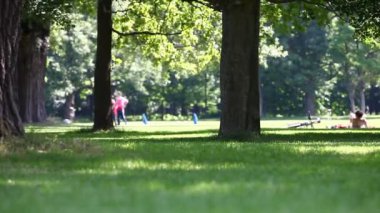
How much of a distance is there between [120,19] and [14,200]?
938 inches

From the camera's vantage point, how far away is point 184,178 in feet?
29.2

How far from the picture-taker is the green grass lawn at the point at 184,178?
679cm

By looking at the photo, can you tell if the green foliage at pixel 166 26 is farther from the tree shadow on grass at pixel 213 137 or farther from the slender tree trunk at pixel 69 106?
the slender tree trunk at pixel 69 106

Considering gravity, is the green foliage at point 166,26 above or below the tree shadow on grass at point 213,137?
above

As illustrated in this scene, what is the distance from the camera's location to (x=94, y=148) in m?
13.3

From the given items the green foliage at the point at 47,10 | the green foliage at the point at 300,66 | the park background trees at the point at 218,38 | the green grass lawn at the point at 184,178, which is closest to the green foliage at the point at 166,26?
the park background trees at the point at 218,38

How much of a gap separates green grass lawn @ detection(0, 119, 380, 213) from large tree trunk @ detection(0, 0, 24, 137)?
51cm

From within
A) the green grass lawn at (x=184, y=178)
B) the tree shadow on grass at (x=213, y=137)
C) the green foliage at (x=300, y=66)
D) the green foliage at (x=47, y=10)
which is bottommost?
the green grass lawn at (x=184, y=178)

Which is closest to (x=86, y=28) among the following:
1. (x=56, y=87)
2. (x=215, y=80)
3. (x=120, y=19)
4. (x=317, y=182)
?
(x=56, y=87)

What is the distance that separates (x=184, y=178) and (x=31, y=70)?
2648cm

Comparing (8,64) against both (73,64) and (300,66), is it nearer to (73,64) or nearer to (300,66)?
(73,64)

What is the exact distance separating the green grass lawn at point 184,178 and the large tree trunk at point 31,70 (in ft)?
67.3

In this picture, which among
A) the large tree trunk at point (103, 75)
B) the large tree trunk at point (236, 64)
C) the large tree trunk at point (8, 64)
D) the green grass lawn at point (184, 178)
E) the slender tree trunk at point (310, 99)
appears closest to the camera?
the green grass lawn at point (184, 178)

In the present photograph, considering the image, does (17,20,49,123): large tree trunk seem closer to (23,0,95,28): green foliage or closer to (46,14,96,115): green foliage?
(23,0,95,28): green foliage
